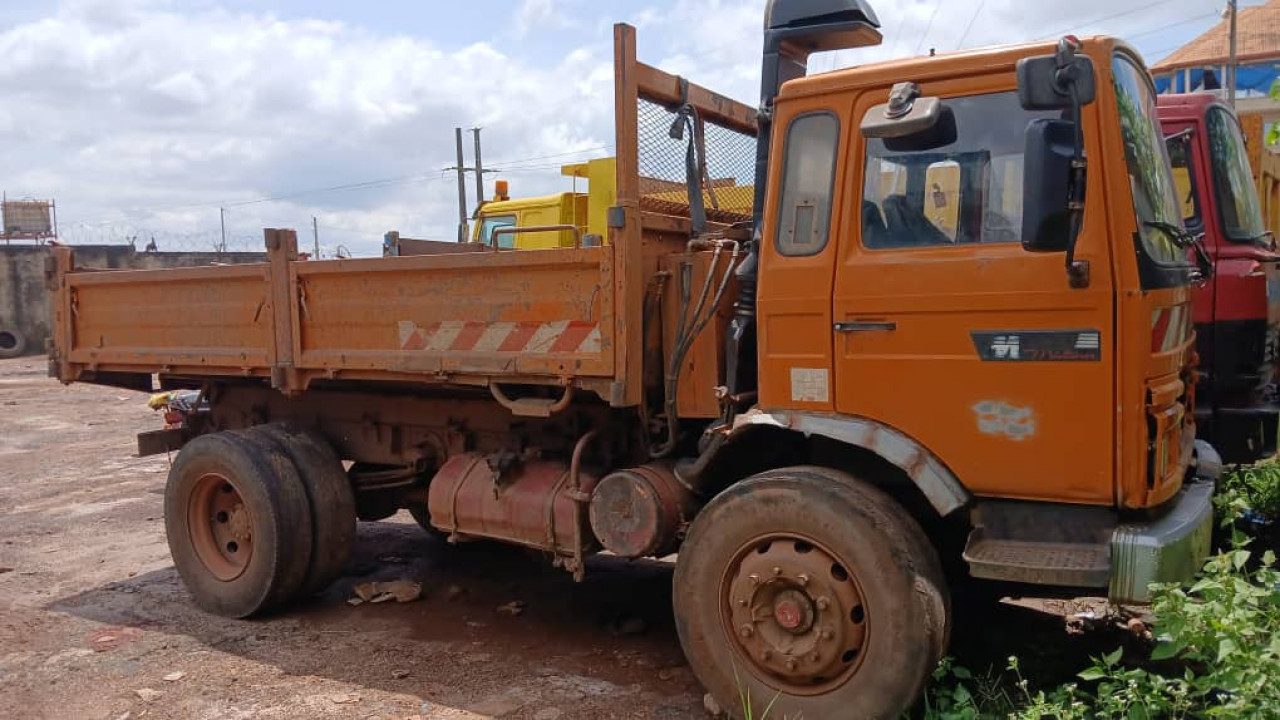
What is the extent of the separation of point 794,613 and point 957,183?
65.4 inches

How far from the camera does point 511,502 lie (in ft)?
16.6

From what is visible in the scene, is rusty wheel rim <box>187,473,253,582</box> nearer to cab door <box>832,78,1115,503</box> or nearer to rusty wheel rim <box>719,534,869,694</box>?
rusty wheel rim <box>719,534,869,694</box>

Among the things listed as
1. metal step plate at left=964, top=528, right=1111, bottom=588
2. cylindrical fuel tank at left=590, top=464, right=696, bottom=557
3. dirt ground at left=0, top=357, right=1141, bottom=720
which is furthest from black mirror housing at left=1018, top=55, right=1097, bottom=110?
dirt ground at left=0, top=357, right=1141, bottom=720

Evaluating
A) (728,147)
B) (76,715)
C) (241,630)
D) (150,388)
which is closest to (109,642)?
(241,630)

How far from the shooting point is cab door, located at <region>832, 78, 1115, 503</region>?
3428mm

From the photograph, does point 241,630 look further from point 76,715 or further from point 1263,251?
point 1263,251

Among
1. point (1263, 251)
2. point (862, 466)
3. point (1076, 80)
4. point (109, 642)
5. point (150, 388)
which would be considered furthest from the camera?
point (150, 388)

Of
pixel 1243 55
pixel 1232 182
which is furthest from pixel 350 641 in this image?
pixel 1243 55

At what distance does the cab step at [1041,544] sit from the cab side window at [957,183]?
97 cm

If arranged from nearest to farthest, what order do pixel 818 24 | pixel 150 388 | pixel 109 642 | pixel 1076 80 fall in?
1. pixel 1076 80
2. pixel 818 24
3. pixel 109 642
4. pixel 150 388

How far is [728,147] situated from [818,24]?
1.17m

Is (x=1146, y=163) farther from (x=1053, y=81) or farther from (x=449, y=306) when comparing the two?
(x=449, y=306)

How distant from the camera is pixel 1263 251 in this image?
589cm

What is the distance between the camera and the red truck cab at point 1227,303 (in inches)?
221
